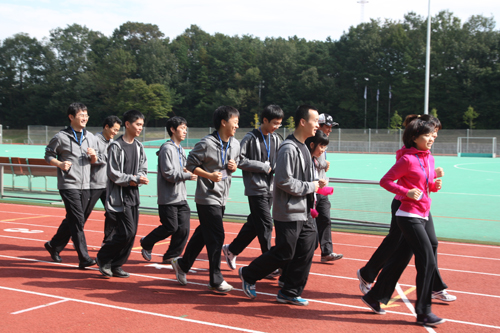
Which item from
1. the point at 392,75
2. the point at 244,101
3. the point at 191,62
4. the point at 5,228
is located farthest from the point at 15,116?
the point at 5,228

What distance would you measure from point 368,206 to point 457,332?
552 cm

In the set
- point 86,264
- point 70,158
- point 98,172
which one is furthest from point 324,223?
point 70,158

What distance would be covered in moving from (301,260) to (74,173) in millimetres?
3332

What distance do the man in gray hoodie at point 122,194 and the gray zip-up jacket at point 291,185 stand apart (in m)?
1.91

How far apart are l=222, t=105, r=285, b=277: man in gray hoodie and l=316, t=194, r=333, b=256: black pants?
3.84ft

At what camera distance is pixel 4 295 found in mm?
5191

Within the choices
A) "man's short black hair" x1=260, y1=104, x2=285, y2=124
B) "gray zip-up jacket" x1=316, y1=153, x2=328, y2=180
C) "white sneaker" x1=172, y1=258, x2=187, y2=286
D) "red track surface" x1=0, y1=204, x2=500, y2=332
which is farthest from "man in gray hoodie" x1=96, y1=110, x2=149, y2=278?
"gray zip-up jacket" x1=316, y1=153, x2=328, y2=180

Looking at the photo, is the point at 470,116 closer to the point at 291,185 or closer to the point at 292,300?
the point at 292,300

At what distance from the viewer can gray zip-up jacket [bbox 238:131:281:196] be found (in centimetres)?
571

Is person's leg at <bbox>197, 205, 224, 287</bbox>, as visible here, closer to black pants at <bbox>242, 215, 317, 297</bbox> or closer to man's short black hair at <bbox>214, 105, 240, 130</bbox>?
black pants at <bbox>242, 215, 317, 297</bbox>

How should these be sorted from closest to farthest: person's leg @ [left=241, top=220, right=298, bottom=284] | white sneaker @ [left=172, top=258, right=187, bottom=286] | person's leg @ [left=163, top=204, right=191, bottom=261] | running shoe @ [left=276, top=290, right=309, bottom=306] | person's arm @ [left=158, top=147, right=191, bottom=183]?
person's leg @ [left=241, top=220, right=298, bottom=284], running shoe @ [left=276, top=290, right=309, bottom=306], white sneaker @ [left=172, top=258, right=187, bottom=286], person's arm @ [left=158, top=147, right=191, bottom=183], person's leg @ [left=163, top=204, right=191, bottom=261]

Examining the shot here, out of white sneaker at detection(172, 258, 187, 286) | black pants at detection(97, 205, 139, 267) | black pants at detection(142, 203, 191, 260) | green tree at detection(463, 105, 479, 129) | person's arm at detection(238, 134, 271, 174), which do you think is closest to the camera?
white sneaker at detection(172, 258, 187, 286)

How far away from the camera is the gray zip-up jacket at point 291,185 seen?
4.57 metres

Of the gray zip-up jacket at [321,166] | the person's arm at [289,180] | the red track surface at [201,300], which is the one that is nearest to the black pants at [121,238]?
the red track surface at [201,300]
